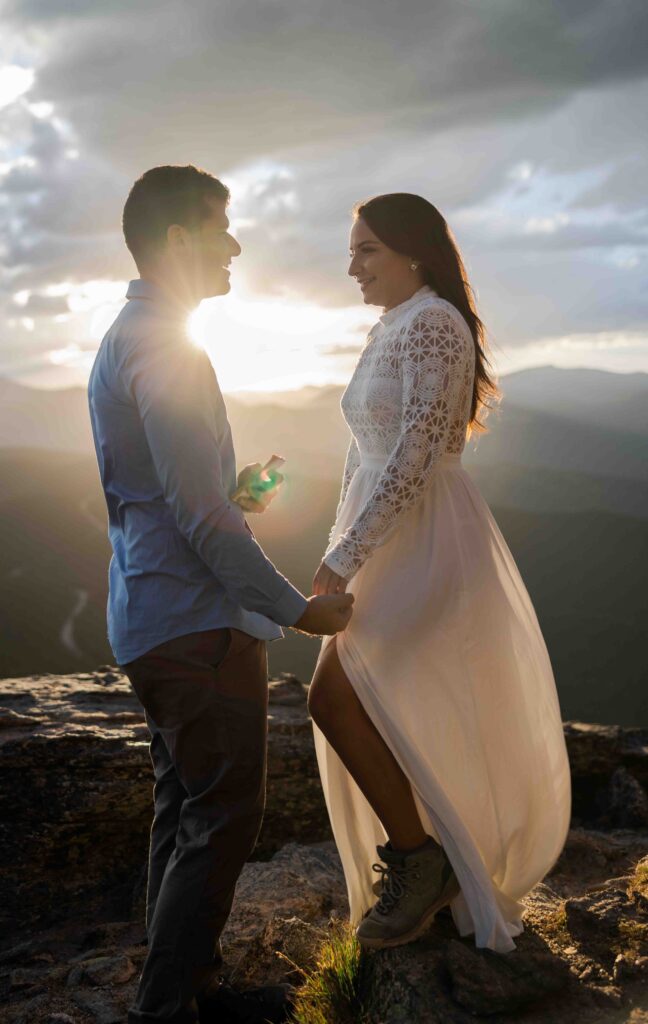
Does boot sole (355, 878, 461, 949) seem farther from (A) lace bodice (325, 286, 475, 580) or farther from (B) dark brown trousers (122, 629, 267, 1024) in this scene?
(A) lace bodice (325, 286, 475, 580)

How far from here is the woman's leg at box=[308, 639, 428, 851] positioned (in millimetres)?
2688

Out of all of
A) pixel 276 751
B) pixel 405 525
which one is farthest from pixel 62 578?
pixel 405 525

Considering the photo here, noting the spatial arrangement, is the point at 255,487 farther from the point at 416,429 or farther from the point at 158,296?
the point at 158,296

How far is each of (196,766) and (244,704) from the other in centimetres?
21

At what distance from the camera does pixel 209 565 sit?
7.85 feet

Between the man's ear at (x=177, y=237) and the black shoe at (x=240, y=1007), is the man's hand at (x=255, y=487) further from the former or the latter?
the black shoe at (x=240, y=1007)

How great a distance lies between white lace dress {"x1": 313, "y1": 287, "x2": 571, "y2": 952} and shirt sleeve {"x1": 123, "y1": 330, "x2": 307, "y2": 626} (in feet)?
1.13

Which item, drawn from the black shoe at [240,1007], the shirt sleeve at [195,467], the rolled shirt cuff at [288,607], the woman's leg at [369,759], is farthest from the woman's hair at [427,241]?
the black shoe at [240,1007]

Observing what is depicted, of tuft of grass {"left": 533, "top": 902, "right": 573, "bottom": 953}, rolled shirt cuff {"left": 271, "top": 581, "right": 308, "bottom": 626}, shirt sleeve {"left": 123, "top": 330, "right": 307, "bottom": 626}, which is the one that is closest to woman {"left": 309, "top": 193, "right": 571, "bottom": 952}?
tuft of grass {"left": 533, "top": 902, "right": 573, "bottom": 953}

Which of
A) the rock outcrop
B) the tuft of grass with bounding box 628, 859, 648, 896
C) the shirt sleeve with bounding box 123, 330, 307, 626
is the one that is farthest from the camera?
the rock outcrop

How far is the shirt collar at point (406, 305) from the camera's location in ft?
9.20

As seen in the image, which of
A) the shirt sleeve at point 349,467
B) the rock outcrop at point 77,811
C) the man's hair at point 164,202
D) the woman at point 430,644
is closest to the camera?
the man's hair at point 164,202

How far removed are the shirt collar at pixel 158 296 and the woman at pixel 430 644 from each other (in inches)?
26.5

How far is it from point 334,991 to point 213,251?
7.31 feet
